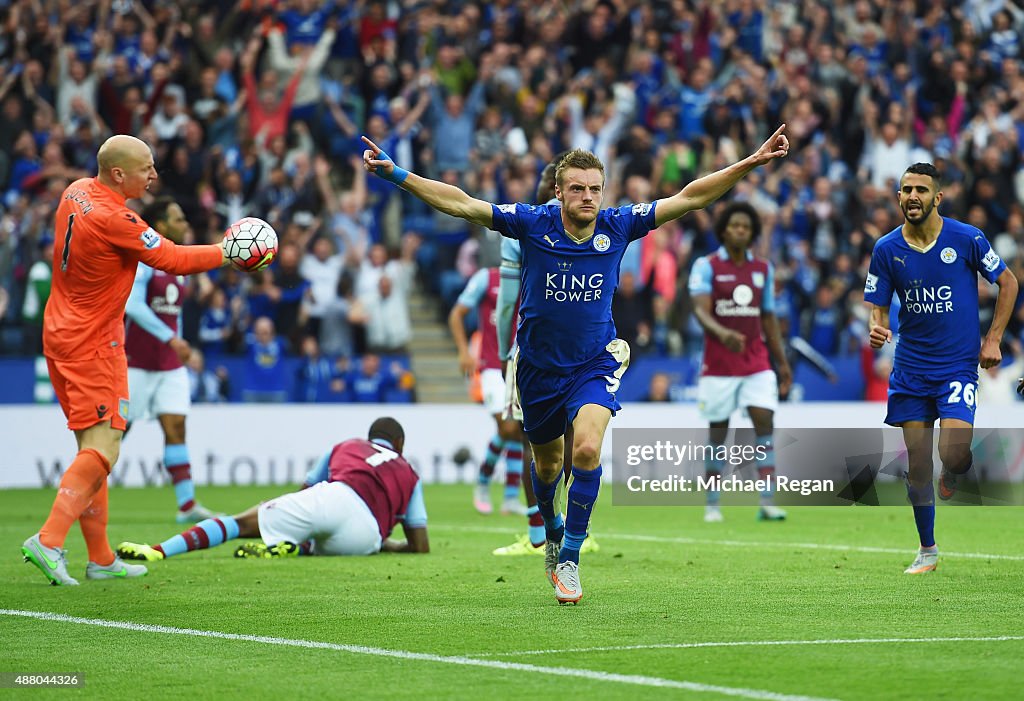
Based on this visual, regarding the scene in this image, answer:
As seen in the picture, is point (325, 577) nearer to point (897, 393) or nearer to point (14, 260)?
point (897, 393)

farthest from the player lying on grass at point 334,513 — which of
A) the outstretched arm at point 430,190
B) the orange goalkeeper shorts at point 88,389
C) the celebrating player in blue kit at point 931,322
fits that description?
the celebrating player in blue kit at point 931,322

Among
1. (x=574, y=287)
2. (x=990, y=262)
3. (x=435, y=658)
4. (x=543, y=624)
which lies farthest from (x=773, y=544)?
(x=435, y=658)

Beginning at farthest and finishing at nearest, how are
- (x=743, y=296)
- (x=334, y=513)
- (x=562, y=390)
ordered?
(x=743, y=296)
(x=334, y=513)
(x=562, y=390)

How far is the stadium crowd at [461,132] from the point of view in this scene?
68.8 ft

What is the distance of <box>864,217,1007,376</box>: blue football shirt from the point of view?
10.0 meters

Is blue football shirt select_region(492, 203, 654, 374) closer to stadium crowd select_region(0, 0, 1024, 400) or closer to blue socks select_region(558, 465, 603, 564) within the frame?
blue socks select_region(558, 465, 603, 564)

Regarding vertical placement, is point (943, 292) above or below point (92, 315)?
above

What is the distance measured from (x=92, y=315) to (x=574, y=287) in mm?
2904

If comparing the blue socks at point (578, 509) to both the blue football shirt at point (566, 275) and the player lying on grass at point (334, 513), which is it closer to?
the blue football shirt at point (566, 275)

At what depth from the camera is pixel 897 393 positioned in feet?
33.6

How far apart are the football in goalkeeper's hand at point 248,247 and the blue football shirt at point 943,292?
3971 mm

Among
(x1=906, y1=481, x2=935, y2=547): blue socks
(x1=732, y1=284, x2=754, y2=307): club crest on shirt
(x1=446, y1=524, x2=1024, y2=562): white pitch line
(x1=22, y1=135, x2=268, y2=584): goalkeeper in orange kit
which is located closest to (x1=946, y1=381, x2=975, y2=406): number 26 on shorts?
(x1=906, y1=481, x2=935, y2=547): blue socks

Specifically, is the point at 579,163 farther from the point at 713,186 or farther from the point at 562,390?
the point at 562,390

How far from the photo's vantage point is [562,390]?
8734mm
